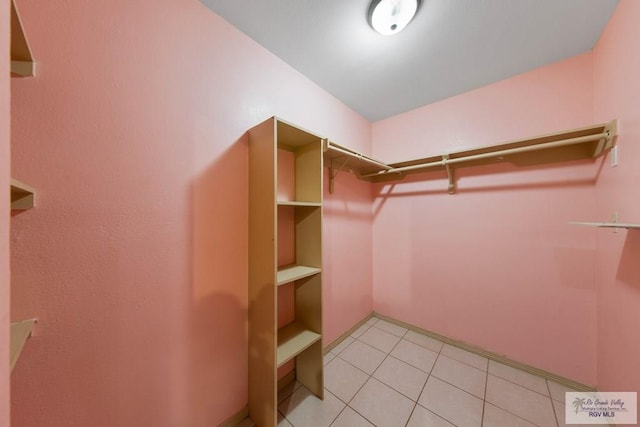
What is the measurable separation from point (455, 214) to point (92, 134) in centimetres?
243

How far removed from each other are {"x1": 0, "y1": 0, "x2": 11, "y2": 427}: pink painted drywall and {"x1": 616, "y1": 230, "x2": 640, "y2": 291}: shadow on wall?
2129 millimetres

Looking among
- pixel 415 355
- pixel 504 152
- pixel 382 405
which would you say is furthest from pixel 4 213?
pixel 415 355

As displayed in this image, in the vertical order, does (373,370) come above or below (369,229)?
below

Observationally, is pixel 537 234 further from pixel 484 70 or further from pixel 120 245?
pixel 120 245

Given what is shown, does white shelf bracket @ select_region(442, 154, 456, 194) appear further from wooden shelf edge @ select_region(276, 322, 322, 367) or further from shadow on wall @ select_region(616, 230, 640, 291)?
wooden shelf edge @ select_region(276, 322, 322, 367)

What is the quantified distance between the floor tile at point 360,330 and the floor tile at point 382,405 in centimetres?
57

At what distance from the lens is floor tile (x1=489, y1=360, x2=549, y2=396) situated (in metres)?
1.42

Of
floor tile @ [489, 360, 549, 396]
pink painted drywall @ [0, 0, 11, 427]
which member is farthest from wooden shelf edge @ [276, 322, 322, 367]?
floor tile @ [489, 360, 549, 396]

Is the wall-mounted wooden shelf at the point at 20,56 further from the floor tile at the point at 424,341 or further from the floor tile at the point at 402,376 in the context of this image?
the floor tile at the point at 424,341

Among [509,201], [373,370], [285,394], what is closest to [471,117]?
[509,201]

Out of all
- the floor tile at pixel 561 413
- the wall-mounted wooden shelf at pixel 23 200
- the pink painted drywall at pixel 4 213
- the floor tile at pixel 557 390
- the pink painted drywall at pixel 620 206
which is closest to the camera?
the pink painted drywall at pixel 4 213

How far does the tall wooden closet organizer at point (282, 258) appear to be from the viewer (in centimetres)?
112

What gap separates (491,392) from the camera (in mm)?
1389

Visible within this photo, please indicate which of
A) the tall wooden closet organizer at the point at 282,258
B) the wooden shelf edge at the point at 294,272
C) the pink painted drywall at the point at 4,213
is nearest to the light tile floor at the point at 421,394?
the tall wooden closet organizer at the point at 282,258
